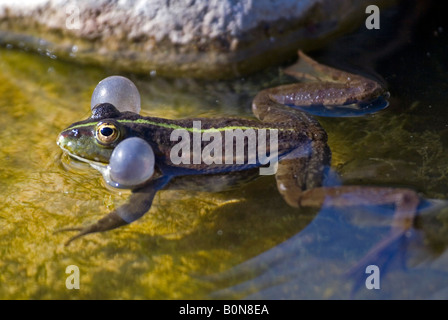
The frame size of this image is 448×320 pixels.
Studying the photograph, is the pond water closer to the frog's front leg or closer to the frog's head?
the frog's front leg

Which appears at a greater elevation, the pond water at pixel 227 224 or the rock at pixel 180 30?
the rock at pixel 180 30

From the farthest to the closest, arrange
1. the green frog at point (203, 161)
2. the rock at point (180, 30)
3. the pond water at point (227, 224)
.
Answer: the rock at point (180, 30) → the green frog at point (203, 161) → the pond water at point (227, 224)

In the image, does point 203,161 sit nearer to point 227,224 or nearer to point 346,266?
point 227,224

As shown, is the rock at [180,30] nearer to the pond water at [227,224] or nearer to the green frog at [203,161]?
the pond water at [227,224]

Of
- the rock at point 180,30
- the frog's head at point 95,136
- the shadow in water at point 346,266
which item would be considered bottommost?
the shadow in water at point 346,266

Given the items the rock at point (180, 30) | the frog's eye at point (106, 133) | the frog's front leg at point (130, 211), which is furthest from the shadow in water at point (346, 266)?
the rock at point (180, 30)

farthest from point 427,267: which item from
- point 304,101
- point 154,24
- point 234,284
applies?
point 154,24

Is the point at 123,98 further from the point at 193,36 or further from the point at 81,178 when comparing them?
the point at 193,36

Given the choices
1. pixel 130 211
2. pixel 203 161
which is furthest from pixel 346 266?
pixel 130 211
